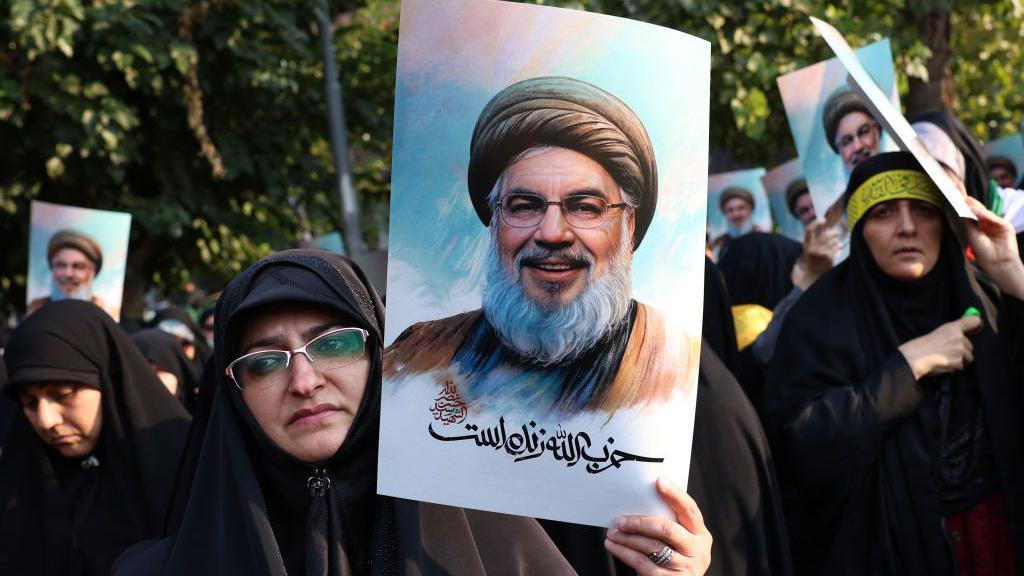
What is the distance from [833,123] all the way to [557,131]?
3.32 metres

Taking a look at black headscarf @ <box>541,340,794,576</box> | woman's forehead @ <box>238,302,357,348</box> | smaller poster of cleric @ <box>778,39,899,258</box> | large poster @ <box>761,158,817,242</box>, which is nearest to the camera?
woman's forehead @ <box>238,302,357,348</box>

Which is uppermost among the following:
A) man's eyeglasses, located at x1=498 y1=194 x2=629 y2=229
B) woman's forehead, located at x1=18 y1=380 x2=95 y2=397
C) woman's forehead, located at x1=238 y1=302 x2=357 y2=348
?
woman's forehead, located at x1=18 y1=380 x2=95 y2=397

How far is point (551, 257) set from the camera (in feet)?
6.59

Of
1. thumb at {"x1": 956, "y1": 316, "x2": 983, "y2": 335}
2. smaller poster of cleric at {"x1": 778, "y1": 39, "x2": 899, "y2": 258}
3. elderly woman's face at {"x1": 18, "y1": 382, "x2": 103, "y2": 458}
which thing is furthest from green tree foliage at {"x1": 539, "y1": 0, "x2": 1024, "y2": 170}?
elderly woman's face at {"x1": 18, "y1": 382, "x2": 103, "y2": 458}

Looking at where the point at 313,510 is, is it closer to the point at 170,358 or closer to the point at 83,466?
the point at 83,466

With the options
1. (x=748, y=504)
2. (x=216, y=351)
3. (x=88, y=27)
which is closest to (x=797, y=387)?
(x=748, y=504)

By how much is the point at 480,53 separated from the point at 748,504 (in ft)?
5.89

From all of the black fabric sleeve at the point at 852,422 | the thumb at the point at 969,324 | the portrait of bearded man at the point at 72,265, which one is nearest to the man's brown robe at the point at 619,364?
the black fabric sleeve at the point at 852,422

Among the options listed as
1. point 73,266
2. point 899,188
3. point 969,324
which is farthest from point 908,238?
point 73,266

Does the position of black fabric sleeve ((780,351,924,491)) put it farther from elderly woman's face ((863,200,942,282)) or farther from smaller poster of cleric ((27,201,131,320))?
smaller poster of cleric ((27,201,131,320))

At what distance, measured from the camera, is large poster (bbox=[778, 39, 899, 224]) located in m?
4.86

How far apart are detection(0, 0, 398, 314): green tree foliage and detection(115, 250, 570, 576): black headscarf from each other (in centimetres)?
706

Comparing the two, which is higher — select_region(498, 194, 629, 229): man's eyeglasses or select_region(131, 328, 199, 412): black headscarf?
select_region(131, 328, 199, 412): black headscarf

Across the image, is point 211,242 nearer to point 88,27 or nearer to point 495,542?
point 88,27
